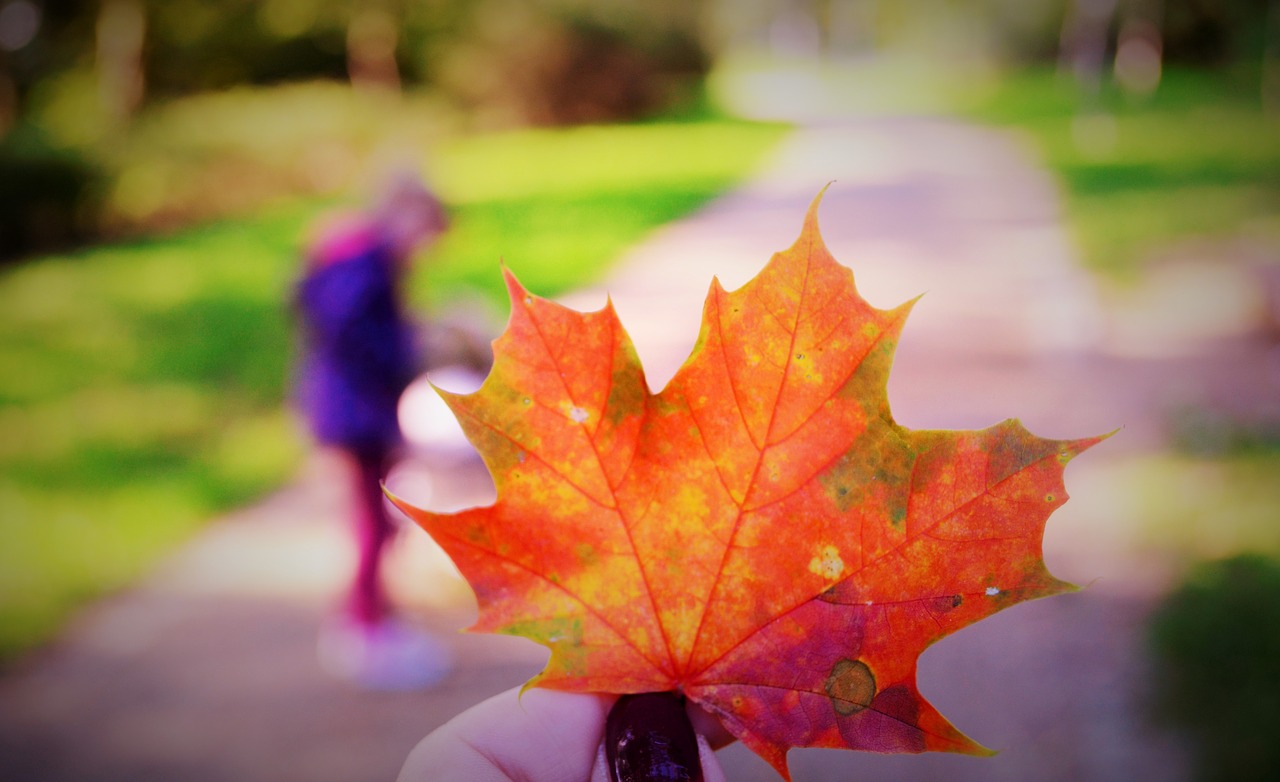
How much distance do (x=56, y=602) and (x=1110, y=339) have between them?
6.98 m

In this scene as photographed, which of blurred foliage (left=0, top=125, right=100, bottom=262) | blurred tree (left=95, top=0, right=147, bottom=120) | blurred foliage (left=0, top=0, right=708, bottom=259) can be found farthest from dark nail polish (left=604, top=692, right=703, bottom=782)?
blurred tree (left=95, top=0, right=147, bottom=120)

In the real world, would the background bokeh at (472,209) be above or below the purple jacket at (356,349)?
above

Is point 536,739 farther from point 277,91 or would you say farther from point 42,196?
point 277,91

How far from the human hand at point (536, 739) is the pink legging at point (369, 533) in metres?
2.28

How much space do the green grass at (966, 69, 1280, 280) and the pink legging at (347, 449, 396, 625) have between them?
7.53 metres

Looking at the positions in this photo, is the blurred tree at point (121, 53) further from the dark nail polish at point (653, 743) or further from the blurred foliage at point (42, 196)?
the dark nail polish at point (653, 743)

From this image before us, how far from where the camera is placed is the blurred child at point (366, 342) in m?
3.12

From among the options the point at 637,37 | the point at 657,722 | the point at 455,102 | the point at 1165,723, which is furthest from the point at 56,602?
the point at 637,37

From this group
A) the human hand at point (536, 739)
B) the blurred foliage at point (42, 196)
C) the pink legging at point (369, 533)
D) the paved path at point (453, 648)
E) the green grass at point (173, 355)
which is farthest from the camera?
the blurred foliage at point (42, 196)

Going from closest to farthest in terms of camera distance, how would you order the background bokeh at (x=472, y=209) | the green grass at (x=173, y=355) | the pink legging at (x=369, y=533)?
the pink legging at (x=369, y=533), the background bokeh at (x=472, y=209), the green grass at (x=173, y=355)

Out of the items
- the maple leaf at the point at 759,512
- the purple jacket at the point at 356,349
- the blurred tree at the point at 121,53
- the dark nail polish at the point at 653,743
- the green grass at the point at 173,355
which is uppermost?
the blurred tree at the point at 121,53

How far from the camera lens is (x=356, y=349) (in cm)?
317

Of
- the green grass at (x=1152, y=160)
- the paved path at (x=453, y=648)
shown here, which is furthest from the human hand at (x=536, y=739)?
the green grass at (x=1152, y=160)

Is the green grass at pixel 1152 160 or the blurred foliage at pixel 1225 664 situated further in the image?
the green grass at pixel 1152 160
